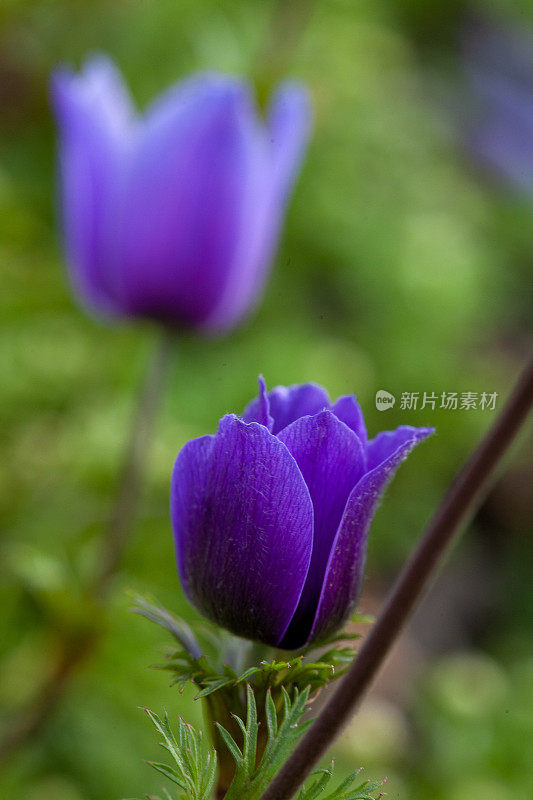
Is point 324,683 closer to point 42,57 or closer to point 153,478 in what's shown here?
point 153,478

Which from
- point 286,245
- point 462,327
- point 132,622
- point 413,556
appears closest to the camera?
point 413,556

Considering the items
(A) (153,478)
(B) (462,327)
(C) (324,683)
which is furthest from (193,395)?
(C) (324,683)

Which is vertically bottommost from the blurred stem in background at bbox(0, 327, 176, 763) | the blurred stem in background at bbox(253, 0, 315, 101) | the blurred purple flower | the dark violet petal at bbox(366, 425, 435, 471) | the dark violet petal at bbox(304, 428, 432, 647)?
the blurred stem in background at bbox(0, 327, 176, 763)

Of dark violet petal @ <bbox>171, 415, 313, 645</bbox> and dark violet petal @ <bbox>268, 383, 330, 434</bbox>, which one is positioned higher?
dark violet petal @ <bbox>268, 383, 330, 434</bbox>

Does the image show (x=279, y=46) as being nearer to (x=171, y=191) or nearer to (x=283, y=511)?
(x=171, y=191)

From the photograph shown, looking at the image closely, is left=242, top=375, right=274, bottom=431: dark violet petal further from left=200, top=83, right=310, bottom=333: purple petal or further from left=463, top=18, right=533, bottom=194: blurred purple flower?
left=463, top=18, right=533, bottom=194: blurred purple flower

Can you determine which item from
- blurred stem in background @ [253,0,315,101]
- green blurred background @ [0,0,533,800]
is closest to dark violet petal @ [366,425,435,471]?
green blurred background @ [0,0,533,800]
